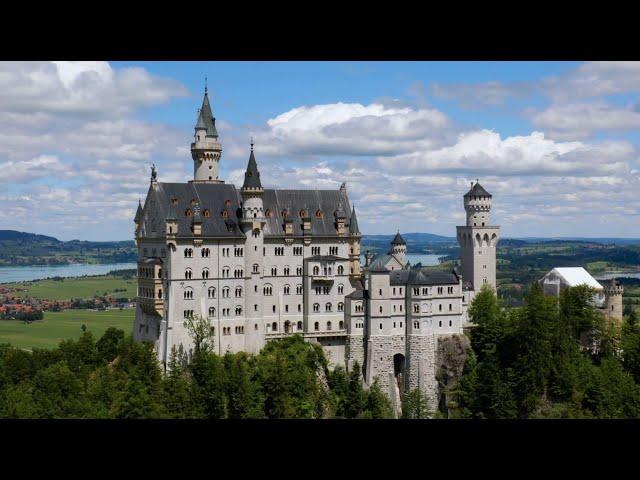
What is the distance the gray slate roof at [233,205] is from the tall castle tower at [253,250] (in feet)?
3.92

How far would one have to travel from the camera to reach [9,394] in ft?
232

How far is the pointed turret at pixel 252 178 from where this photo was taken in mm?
79438

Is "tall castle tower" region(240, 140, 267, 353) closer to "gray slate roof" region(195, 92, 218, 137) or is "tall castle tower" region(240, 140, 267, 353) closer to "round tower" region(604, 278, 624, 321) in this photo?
"gray slate roof" region(195, 92, 218, 137)

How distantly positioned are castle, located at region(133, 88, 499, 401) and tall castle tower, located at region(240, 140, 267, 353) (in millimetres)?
93

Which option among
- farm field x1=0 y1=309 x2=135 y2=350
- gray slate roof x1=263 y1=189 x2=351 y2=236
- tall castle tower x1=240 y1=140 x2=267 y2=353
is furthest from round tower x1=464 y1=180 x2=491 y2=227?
farm field x1=0 y1=309 x2=135 y2=350

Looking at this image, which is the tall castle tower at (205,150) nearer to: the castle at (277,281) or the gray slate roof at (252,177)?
the castle at (277,281)

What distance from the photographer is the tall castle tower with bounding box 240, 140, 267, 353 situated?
259 feet

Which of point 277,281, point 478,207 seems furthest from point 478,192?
point 277,281

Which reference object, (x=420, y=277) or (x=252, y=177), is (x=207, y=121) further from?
(x=420, y=277)

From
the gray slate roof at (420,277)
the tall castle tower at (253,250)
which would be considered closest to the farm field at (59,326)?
the tall castle tower at (253,250)

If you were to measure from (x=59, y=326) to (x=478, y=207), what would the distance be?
3969 inches

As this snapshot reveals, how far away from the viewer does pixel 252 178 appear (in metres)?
79.7
